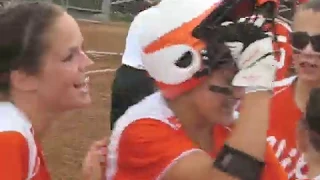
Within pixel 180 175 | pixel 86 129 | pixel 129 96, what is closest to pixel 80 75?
pixel 180 175

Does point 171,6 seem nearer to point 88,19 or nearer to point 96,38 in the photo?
point 96,38

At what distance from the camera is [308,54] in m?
3.06

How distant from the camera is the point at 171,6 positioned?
2.29 meters

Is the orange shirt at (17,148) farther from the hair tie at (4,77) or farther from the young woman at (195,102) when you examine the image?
the young woman at (195,102)

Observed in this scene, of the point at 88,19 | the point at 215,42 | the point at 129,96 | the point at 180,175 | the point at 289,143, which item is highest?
the point at 215,42

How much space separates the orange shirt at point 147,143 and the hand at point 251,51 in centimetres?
29

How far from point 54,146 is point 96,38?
9.01 meters

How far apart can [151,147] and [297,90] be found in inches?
43.3

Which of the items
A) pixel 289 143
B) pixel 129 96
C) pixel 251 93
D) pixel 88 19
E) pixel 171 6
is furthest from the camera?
pixel 88 19

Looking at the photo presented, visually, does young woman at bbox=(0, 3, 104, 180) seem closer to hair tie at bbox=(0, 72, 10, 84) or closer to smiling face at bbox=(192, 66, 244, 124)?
hair tie at bbox=(0, 72, 10, 84)

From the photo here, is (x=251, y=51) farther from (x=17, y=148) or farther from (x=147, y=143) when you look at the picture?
(x=17, y=148)

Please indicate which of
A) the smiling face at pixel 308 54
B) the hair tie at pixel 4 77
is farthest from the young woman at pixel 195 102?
the smiling face at pixel 308 54

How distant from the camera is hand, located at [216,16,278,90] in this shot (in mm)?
2035

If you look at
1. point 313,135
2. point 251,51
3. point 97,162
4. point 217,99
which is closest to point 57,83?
point 97,162
